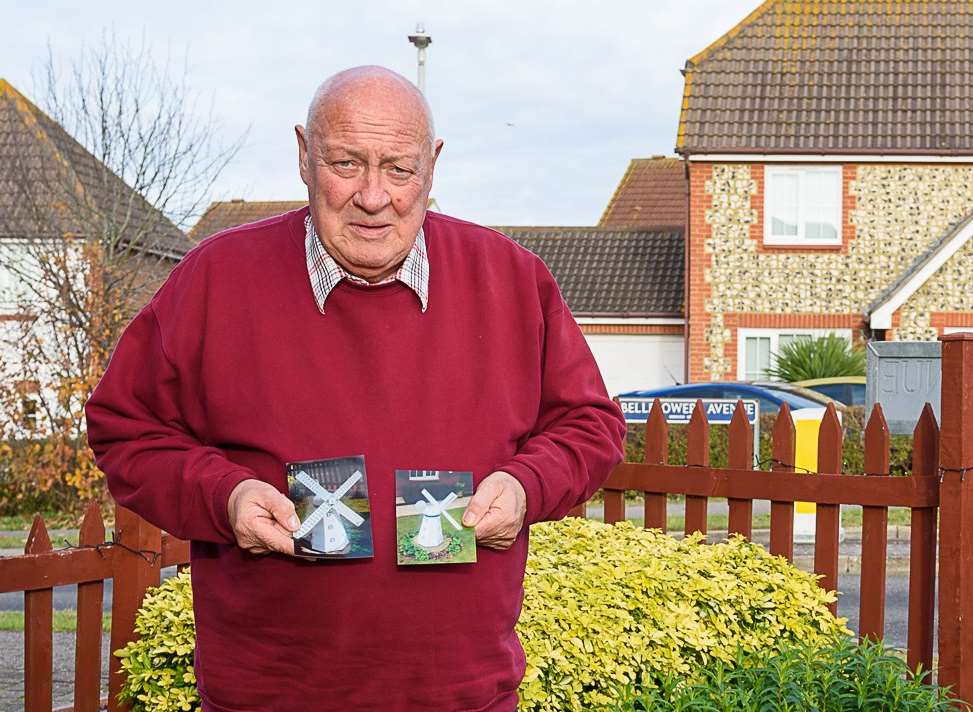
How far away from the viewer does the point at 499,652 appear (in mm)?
2576

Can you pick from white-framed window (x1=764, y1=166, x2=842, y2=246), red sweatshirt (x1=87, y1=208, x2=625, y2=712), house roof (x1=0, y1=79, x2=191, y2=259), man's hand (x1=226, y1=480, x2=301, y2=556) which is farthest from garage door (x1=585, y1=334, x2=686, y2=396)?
man's hand (x1=226, y1=480, x2=301, y2=556)

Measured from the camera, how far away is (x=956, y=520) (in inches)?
200

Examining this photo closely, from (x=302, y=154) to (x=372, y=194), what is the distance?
0.23 meters

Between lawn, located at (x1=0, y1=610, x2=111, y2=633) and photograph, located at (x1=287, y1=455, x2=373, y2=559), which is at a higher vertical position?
photograph, located at (x1=287, y1=455, x2=373, y2=559)

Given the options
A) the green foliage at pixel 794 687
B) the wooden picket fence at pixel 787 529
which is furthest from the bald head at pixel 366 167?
the wooden picket fence at pixel 787 529

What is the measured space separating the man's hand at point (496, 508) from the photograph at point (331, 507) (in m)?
0.19

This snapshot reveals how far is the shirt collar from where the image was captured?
2496mm

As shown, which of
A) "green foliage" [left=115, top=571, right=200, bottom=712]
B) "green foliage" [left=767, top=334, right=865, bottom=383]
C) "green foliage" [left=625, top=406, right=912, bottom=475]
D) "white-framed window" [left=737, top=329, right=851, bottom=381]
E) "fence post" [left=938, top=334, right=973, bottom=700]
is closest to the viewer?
"green foliage" [left=115, top=571, right=200, bottom=712]

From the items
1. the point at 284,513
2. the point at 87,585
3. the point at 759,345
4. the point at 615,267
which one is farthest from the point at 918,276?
the point at 284,513

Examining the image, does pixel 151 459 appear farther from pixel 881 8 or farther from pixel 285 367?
pixel 881 8

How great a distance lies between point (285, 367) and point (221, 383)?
0.42ft

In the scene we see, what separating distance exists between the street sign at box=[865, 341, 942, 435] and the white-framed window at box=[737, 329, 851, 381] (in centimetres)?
1721

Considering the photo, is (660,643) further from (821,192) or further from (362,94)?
(821,192)

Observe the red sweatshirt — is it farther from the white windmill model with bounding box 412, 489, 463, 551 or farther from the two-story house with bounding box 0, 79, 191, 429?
the two-story house with bounding box 0, 79, 191, 429
